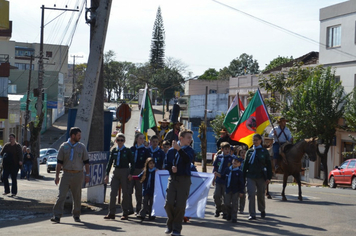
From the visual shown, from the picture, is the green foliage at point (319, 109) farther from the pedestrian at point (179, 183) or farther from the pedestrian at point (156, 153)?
the pedestrian at point (179, 183)

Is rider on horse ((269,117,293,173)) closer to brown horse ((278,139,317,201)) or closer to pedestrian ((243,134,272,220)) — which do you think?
brown horse ((278,139,317,201))

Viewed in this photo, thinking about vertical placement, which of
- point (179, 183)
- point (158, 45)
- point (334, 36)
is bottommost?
point (179, 183)

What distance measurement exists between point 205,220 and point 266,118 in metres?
7.26

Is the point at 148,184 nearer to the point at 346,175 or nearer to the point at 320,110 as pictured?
the point at 346,175

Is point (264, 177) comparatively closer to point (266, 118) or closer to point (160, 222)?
point (160, 222)

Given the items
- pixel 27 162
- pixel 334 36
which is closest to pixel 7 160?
pixel 27 162

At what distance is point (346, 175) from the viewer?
29375 millimetres

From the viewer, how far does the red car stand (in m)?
28.8

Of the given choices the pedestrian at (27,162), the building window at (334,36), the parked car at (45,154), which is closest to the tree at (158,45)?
the parked car at (45,154)

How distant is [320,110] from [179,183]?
28.1m

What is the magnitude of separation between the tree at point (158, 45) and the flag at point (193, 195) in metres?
109

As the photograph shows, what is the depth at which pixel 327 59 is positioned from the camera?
41.6m

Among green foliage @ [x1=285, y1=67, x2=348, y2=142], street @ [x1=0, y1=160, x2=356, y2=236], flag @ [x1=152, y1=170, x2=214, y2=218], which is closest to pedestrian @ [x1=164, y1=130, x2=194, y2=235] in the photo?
street @ [x1=0, y1=160, x2=356, y2=236]

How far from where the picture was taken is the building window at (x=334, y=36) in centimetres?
4062
